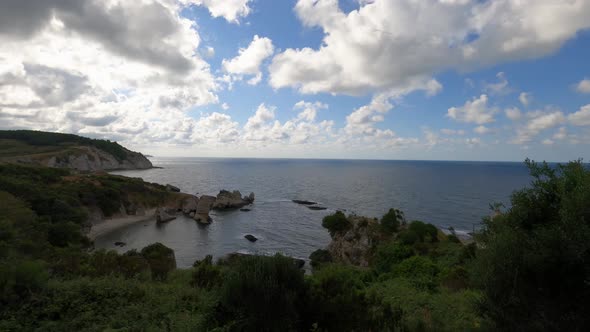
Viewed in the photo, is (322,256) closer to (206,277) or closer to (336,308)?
(206,277)

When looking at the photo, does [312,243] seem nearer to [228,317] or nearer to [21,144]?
[228,317]

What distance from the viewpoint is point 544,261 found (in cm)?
644

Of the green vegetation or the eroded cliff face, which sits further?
the eroded cliff face

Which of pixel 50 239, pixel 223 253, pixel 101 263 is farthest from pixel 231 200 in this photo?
pixel 101 263

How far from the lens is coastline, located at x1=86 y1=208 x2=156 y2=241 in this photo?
44700 mm

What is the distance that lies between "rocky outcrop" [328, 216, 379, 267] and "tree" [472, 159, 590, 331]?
25731mm

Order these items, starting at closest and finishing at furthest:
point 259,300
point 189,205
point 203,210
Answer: point 259,300 → point 203,210 → point 189,205

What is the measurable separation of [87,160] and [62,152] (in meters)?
12.7

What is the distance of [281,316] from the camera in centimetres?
698

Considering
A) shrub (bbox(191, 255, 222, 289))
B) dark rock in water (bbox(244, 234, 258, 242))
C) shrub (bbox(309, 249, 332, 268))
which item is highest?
shrub (bbox(191, 255, 222, 289))

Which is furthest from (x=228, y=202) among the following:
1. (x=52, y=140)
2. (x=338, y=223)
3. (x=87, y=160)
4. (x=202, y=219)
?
(x=52, y=140)

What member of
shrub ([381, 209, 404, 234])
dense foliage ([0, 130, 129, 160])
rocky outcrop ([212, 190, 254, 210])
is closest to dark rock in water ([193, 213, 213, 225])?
rocky outcrop ([212, 190, 254, 210])

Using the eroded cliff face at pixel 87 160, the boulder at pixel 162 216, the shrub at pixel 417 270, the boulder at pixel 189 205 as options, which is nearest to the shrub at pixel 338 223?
the shrub at pixel 417 270

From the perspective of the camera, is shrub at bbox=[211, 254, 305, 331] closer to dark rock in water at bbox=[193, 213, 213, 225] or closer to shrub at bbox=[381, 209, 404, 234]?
shrub at bbox=[381, 209, 404, 234]
